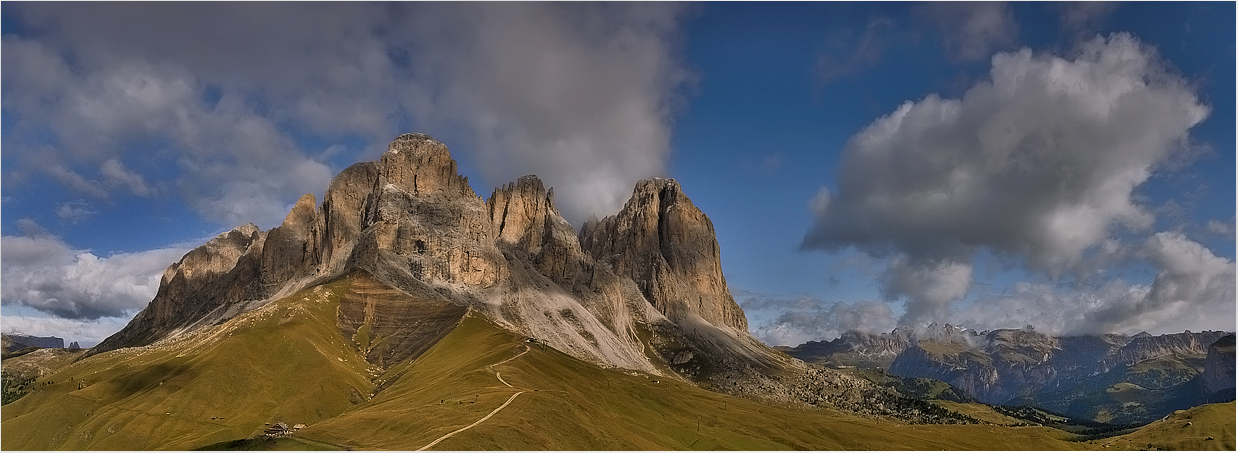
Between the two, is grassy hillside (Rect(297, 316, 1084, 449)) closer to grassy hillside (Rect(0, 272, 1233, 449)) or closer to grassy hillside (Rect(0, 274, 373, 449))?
grassy hillside (Rect(0, 272, 1233, 449))

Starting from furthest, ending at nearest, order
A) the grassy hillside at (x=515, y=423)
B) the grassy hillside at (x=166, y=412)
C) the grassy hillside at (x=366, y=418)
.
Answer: the grassy hillside at (x=166, y=412), the grassy hillside at (x=366, y=418), the grassy hillside at (x=515, y=423)

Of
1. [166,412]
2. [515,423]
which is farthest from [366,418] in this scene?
[166,412]

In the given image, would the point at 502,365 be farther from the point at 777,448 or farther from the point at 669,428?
the point at 777,448

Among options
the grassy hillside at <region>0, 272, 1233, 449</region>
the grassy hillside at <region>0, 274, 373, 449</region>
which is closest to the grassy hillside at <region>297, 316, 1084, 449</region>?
the grassy hillside at <region>0, 272, 1233, 449</region>

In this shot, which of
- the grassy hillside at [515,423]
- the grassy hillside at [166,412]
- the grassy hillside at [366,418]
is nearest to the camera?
the grassy hillside at [515,423]

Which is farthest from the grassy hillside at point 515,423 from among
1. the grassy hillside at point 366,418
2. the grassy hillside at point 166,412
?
the grassy hillside at point 166,412

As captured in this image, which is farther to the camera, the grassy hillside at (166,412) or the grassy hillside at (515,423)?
the grassy hillside at (166,412)

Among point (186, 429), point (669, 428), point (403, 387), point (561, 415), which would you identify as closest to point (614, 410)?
point (669, 428)

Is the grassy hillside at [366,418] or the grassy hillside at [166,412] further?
the grassy hillside at [166,412]

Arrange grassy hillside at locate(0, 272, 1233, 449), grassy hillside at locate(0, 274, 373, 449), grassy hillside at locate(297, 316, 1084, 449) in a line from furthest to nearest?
1. grassy hillside at locate(0, 274, 373, 449)
2. grassy hillside at locate(0, 272, 1233, 449)
3. grassy hillside at locate(297, 316, 1084, 449)

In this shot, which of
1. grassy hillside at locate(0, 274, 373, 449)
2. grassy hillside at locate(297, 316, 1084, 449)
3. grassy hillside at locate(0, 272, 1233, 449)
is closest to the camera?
grassy hillside at locate(297, 316, 1084, 449)

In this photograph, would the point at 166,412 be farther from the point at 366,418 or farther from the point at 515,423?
the point at 515,423

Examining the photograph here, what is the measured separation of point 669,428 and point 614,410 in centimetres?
1611

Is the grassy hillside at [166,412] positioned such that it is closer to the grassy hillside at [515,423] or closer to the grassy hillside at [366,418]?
the grassy hillside at [366,418]
